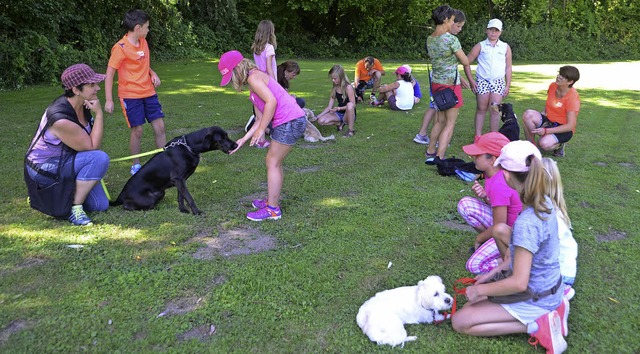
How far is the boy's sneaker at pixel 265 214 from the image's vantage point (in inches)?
183

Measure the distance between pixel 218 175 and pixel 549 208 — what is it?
4071 millimetres

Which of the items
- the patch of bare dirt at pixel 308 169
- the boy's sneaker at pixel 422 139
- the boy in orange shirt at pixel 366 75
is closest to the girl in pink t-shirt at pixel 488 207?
the patch of bare dirt at pixel 308 169

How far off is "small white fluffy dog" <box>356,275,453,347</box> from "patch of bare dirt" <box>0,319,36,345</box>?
202 cm

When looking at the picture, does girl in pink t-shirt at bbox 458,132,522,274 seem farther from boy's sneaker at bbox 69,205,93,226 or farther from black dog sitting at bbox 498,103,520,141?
boy's sneaker at bbox 69,205,93,226

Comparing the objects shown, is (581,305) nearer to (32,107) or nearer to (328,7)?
(32,107)

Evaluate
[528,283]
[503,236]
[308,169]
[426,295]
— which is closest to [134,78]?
[308,169]

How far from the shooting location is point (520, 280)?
107 inches

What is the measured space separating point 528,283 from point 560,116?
4620mm

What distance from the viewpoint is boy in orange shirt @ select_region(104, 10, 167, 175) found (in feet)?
17.9

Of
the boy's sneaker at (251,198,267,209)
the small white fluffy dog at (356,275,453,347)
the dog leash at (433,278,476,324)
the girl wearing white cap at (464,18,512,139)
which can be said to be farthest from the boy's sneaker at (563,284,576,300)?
the girl wearing white cap at (464,18,512,139)

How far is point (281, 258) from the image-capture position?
3918 mm

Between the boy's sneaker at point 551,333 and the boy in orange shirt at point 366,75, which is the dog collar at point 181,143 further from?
the boy in orange shirt at point 366,75

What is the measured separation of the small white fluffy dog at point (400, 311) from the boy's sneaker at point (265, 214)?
69.4 inches

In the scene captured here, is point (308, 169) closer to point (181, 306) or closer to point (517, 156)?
point (181, 306)
